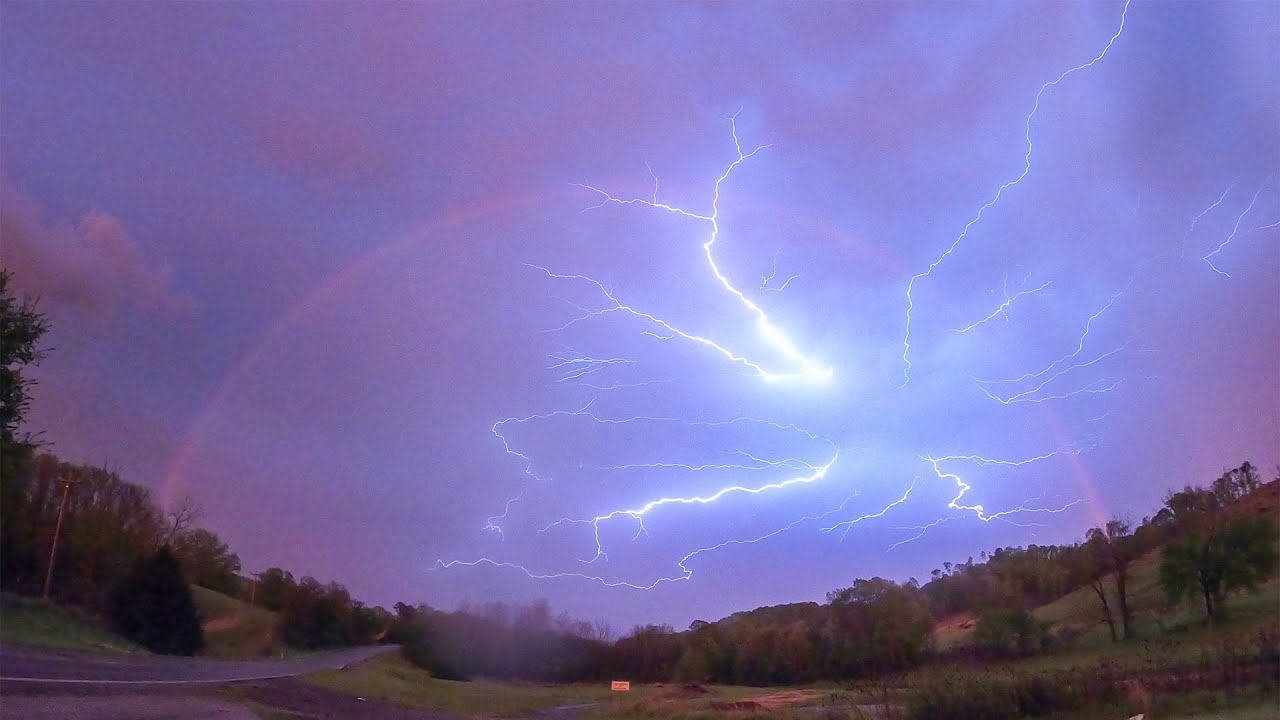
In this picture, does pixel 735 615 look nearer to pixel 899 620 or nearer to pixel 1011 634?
pixel 899 620

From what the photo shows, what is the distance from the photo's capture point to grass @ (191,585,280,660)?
45094mm

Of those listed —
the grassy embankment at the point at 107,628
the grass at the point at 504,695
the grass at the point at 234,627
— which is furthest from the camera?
the grass at the point at 234,627

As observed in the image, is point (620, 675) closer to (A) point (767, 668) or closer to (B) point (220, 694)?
(A) point (767, 668)

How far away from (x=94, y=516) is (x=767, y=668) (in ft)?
114

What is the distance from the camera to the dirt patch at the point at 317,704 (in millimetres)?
21752

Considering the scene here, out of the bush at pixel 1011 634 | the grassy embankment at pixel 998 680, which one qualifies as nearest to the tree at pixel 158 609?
the grassy embankment at pixel 998 680

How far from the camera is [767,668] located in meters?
43.1

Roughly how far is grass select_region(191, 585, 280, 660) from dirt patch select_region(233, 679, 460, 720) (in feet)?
64.2

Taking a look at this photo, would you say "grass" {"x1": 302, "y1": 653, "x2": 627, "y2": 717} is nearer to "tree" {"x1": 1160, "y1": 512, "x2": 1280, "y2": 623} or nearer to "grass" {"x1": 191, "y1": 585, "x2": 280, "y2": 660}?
"grass" {"x1": 191, "y1": 585, "x2": 280, "y2": 660}

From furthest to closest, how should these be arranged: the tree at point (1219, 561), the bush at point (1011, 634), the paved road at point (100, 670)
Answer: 1. the tree at point (1219, 561)
2. the bush at point (1011, 634)
3. the paved road at point (100, 670)

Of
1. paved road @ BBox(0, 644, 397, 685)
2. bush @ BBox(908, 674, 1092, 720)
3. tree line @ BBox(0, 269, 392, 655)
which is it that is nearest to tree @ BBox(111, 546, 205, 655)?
tree line @ BBox(0, 269, 392, 655)

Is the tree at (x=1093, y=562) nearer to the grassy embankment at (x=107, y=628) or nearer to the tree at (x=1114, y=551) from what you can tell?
the tree at (x=1114, y=551)

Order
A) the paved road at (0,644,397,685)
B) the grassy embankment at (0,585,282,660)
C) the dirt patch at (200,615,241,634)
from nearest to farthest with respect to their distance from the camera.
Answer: the paved road at (0,644,397,685), the grassy embankment at (0,585,282,660), the dirt patch at (200,615,241,634)

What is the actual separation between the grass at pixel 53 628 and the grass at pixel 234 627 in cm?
670
